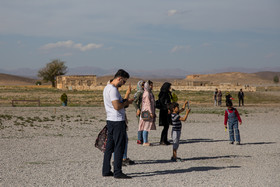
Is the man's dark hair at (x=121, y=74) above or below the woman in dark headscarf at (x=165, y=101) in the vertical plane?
above

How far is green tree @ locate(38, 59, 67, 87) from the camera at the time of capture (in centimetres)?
10335

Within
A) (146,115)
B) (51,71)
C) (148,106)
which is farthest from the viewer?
(51,71)

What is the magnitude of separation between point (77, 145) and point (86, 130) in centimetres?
390

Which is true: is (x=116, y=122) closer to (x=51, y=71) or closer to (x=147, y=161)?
(x=147, y=161)

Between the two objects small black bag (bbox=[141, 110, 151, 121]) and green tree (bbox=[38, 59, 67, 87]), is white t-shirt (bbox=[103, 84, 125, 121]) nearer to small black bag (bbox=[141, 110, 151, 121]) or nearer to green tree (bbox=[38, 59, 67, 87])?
small black bag (bbox=[141, 110, 151, 121])

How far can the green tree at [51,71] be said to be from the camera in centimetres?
10335

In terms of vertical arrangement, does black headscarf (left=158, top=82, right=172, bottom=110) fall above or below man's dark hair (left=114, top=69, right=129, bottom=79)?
below

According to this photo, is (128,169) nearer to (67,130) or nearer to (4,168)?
(4,168)

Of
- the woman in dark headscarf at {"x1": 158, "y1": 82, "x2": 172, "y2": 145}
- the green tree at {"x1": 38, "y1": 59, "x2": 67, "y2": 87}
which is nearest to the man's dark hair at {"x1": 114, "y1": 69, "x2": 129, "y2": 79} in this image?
the woman in dark headscarf at {"x1": 158, "y1": 82, "x2": 172, "y2": 145}

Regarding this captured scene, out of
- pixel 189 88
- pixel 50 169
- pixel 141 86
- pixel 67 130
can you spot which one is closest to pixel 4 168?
pixel 50 169

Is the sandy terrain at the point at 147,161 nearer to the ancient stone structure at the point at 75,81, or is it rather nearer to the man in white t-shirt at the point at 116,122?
the man in white t-shirt at the point at 116,122

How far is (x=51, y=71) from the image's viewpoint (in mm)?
103688

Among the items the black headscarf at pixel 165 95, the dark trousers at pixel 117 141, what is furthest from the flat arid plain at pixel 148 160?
the black headscarf at pixel 165 95

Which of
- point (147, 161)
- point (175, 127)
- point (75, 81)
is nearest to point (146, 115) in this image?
point (175, 127)
